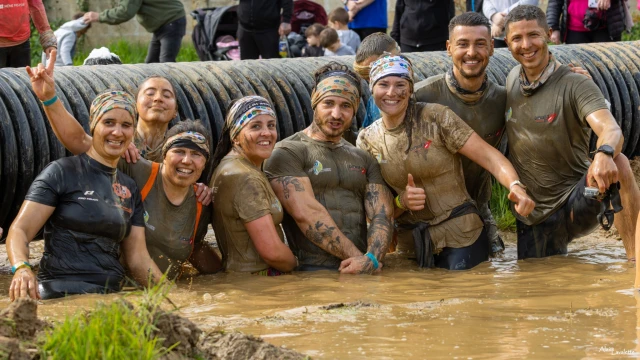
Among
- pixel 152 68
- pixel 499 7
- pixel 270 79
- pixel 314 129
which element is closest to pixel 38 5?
pixel 152 68

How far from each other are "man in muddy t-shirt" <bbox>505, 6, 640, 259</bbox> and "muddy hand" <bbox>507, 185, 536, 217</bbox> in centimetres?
62

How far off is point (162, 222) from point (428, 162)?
1.83 m

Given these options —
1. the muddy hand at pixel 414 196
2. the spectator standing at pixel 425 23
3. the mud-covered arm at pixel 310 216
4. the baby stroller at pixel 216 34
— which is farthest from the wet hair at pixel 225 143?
the baby stroller at pixel 216 34

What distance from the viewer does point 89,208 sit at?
19.9ft

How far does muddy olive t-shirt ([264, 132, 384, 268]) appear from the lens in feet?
22.9

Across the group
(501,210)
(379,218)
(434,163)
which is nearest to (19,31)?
(379,218)

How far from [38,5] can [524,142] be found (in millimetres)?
4420

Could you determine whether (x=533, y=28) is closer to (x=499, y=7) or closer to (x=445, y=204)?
(x=445, y=204)

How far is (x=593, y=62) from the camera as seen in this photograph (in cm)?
1037

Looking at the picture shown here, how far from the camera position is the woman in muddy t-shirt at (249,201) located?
665 centimetres

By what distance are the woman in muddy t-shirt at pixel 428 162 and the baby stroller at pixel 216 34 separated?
7755mm

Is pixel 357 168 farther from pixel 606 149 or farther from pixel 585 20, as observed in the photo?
pixel 585 20

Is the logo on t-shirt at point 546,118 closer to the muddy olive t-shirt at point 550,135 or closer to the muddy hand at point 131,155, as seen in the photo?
the muddy olive t-shirt at point 550,135

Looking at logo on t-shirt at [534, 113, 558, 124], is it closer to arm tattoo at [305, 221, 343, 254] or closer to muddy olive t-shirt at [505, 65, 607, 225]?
muddy olive t-shirt at [505, 65, 607, 225]
